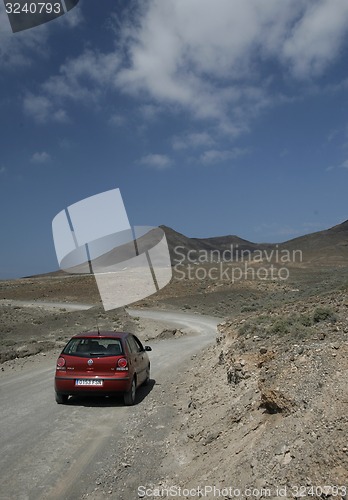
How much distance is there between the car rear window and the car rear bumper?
0.54 m

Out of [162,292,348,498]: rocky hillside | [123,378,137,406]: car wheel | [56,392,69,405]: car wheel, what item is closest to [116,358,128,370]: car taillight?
[123,378,137,406]: car wheel

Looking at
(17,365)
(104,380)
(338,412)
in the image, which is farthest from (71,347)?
(17,365)

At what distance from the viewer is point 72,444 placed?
22.0ft

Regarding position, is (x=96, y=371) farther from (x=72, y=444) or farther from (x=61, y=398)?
(x=72, y=444)

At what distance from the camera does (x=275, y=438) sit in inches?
201

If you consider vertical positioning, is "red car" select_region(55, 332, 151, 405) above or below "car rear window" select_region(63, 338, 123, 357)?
below

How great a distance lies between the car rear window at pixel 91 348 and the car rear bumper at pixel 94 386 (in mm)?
542

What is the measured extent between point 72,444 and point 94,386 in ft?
7.86

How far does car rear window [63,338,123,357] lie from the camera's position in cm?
946

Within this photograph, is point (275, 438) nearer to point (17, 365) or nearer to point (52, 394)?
point (52, 394)

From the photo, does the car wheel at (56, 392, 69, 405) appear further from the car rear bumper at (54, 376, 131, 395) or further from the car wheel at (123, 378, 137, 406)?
the car wheel at (123, 378, 137, 406)

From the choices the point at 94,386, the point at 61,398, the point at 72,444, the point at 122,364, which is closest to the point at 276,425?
the point at 72,444

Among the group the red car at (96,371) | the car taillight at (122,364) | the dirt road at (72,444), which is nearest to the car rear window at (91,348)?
the red car at (96,371)

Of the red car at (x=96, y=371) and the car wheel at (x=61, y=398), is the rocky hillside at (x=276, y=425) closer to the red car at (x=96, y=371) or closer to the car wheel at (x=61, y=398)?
the red car at (x=96, y=371)
